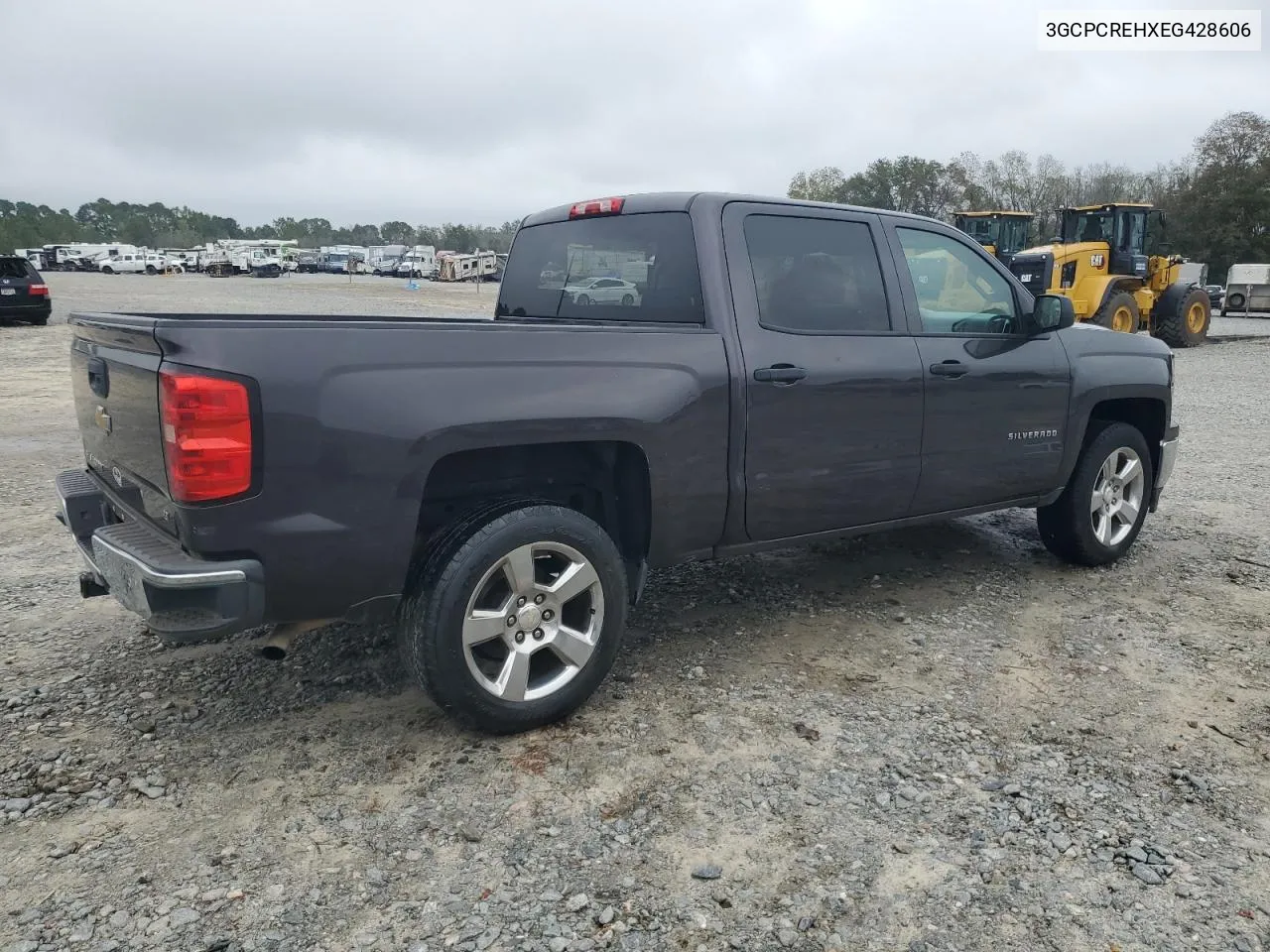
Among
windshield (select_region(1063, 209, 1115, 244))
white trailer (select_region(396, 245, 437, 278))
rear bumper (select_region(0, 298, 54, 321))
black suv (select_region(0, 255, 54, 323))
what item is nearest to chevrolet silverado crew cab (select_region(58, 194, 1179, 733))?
windshield (select_region(1063, 209, 1115, 244))

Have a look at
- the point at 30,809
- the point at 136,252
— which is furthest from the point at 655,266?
the point at 136,252

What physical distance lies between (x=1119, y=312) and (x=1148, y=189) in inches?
2331

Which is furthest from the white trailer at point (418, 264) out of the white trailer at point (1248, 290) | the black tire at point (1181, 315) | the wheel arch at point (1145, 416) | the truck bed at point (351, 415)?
the truck bed at point (351, 415)

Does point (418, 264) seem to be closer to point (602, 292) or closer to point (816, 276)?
point (602, 292)

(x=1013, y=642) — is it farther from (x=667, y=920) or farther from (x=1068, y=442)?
(x=667, y=920)

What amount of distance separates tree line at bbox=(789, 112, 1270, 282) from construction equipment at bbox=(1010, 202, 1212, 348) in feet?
36.7

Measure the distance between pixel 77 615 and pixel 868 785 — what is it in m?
3.56

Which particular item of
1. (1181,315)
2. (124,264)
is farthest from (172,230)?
(1181,315)

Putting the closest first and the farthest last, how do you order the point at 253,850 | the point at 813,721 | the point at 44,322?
1. the point at 253,850
2. the point at 813,721
3. the point at 44,322

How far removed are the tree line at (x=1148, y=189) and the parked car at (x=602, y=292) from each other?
28345mm

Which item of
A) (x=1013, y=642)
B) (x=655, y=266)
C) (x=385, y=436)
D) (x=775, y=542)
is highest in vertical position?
(x=655, y=266)

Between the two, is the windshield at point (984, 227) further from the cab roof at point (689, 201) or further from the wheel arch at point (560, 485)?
the wheel arch at point (560, 485)

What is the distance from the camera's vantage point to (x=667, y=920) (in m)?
2.46

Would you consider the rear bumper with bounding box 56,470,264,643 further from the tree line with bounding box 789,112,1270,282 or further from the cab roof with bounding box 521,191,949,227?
the tree line with bounding box 789,112,1270,282
